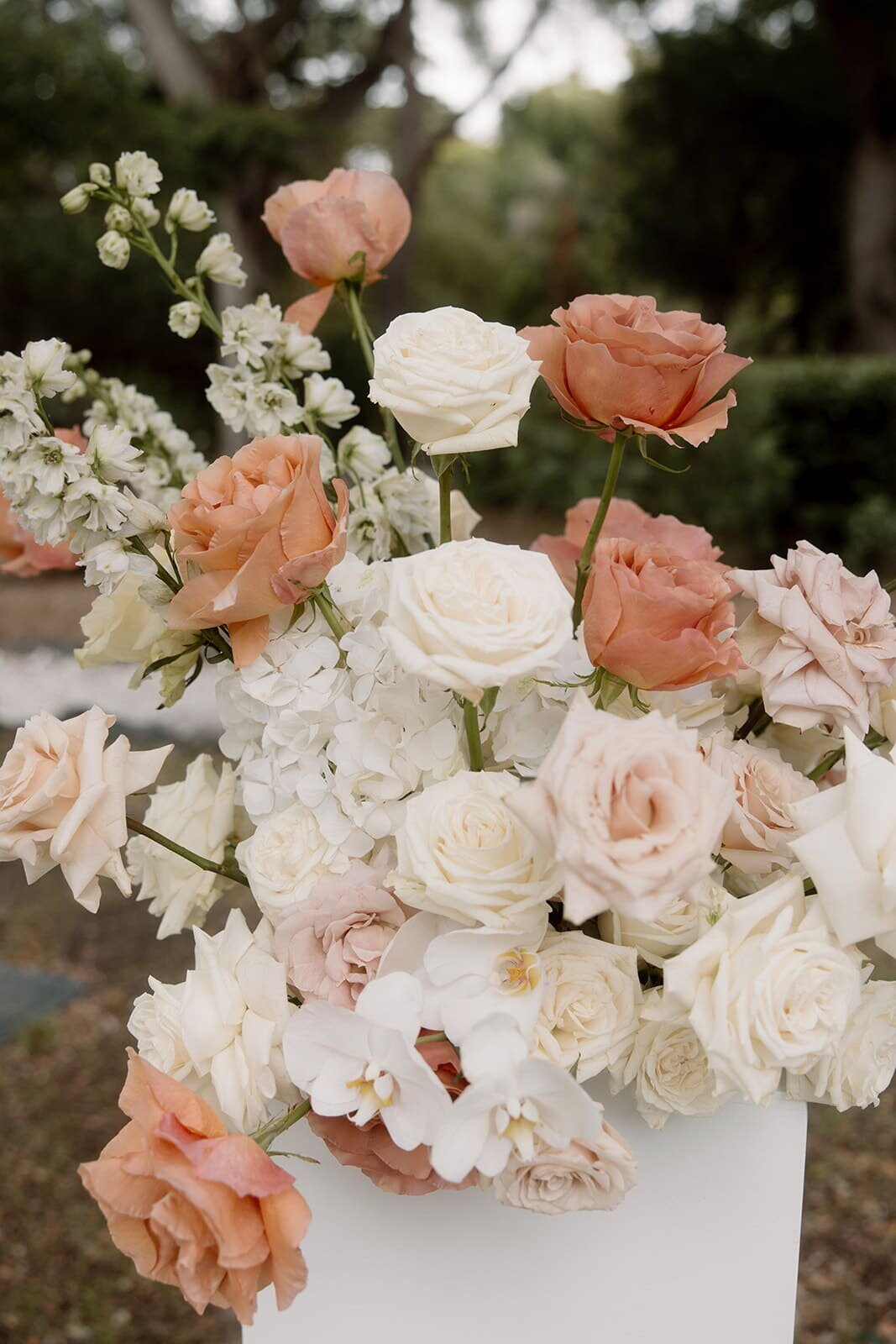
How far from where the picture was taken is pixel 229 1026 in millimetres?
671

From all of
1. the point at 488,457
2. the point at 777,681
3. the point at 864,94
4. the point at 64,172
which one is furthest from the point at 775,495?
the point at 777,681

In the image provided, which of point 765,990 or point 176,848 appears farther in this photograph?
point 176,848

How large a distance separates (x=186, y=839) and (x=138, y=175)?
1.67ft

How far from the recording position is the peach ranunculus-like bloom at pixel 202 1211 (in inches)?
21.7

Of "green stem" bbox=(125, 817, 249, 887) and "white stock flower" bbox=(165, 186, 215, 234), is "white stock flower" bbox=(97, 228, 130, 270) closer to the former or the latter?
"white stock flower" bbox=(165, 186, 215, 234)

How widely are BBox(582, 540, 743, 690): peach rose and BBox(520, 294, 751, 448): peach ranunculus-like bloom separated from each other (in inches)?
3.4

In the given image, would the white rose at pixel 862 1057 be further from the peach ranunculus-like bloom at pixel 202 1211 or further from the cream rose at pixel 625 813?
the peach ranunculus-like bloom at pixel 202 1211

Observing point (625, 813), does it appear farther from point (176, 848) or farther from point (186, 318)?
point (186, 318)

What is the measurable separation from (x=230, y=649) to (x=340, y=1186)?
36 cm

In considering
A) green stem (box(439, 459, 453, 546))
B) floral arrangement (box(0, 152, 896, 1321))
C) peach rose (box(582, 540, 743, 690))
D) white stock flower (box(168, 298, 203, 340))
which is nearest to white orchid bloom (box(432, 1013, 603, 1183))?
floral arrangement (box(0, 152, 896, 1321))

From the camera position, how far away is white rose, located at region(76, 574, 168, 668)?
835 mm

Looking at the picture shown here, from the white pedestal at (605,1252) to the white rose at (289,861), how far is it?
0.59ft

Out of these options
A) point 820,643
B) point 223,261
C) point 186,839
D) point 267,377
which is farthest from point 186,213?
point 820,643

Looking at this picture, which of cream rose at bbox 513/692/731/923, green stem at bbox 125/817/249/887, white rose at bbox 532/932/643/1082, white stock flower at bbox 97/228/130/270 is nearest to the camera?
cream rose at bbox 513/692/731/923
